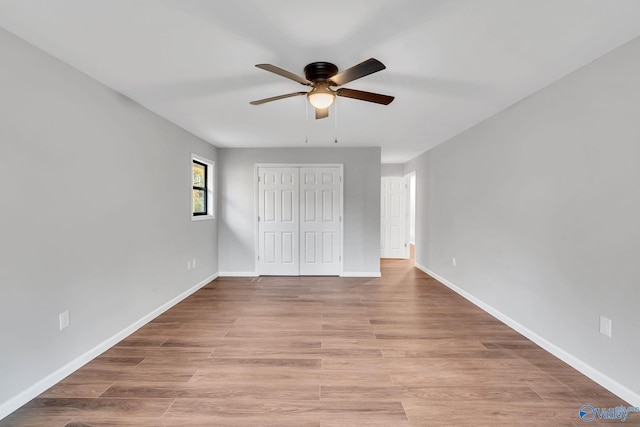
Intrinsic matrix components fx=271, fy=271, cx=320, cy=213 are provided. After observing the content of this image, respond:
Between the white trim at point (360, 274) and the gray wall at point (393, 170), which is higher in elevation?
the gray wall at point (393, 170)

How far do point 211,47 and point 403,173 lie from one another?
547 centimetres

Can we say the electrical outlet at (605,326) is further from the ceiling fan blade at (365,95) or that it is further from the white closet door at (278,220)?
the white closet door at (278,220)

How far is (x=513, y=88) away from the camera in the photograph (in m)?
2.41

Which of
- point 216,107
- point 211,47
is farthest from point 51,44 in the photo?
point 216,107

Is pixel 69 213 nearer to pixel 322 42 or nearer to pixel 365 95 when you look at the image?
pixel 322 42

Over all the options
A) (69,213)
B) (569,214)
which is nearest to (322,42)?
(69,213)

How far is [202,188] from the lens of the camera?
4418 millimetres

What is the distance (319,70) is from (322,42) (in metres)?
0.22

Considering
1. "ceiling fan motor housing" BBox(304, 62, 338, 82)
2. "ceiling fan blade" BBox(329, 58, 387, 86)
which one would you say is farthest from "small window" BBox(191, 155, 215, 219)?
"ceiling fan blade" BBox(329, 58, 387, 86)

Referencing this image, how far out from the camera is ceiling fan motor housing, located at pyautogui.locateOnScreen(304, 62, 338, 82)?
1947mm

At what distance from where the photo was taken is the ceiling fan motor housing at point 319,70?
→ 1.95 metres

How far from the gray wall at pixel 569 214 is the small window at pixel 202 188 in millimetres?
3964

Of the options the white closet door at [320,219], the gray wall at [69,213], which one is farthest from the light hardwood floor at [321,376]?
the white closet door at [320,219]

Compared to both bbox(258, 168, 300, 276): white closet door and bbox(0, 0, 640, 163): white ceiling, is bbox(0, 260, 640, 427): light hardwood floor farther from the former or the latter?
bbox(0, 0, 640, 163): white ceiling
